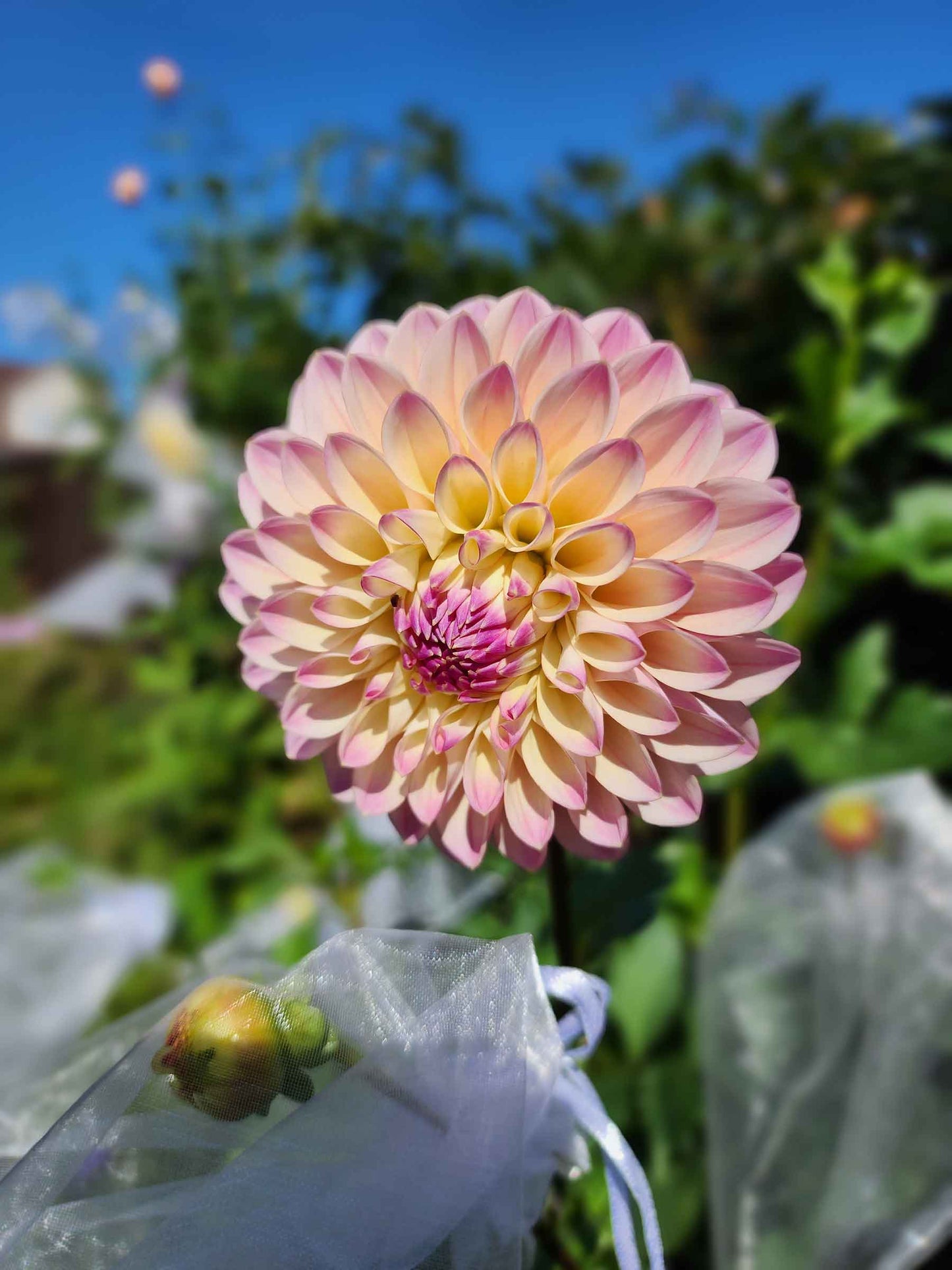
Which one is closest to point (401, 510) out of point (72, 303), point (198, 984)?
point (198, 984)

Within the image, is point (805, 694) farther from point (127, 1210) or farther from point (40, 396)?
point (40, 396)

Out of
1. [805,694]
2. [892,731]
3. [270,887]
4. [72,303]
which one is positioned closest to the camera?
[892,731]

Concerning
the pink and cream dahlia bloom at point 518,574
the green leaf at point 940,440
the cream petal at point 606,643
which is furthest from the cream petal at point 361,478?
the green leaf at point 940,440

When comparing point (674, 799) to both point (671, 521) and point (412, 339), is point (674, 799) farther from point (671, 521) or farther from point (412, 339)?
point (412, 339)

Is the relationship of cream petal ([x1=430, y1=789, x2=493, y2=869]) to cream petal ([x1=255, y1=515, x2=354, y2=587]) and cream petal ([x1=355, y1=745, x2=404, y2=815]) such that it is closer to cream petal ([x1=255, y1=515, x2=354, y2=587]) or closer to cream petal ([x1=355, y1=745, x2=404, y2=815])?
cream petal ([x1=355, y1=745, x2=404, y2=815])

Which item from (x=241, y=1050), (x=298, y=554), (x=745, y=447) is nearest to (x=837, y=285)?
(x=745, y=447)

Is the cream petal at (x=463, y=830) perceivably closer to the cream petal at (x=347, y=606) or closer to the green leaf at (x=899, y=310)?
the cream petal at (x=347, y=606)
